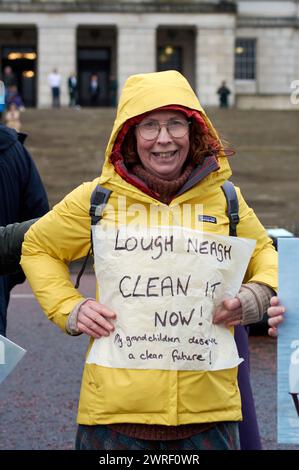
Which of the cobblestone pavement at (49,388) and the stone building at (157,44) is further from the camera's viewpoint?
the stone building at (157,44)

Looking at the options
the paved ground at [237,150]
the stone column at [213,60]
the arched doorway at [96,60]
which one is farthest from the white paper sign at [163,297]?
the arched doorway at [96,60]

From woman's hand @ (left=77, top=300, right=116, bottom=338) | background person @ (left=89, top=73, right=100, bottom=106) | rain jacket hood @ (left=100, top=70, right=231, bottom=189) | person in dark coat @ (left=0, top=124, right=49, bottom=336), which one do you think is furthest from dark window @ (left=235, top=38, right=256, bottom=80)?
woman's hand @ (left=77, top=300, right=116, bottom=338)

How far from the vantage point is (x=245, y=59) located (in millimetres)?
49250

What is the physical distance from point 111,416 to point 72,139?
2520cm

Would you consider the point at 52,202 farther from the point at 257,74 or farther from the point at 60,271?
the point at 257,74

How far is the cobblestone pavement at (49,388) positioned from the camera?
618cm

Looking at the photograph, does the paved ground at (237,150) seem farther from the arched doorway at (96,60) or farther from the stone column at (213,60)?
the arched doorway at (96,60)

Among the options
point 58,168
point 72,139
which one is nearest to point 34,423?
point 58,168

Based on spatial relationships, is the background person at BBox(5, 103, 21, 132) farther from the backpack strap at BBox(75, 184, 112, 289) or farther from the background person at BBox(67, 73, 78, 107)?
the backpack strap at BBox(75, 184, 112, 289)

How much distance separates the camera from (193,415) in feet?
10.3

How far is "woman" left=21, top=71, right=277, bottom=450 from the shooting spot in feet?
10.3

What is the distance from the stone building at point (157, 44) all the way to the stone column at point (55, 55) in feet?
0.16

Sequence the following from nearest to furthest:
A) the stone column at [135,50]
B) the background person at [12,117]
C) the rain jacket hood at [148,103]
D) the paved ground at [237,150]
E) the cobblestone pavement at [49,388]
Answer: the rain jacket hood at [148,103] → the cobblestone pavement at [49,388] → the paved ground at [237,150] → the background person at [12,117] → the stone column at [135,50]

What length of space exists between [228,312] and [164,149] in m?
0.63
